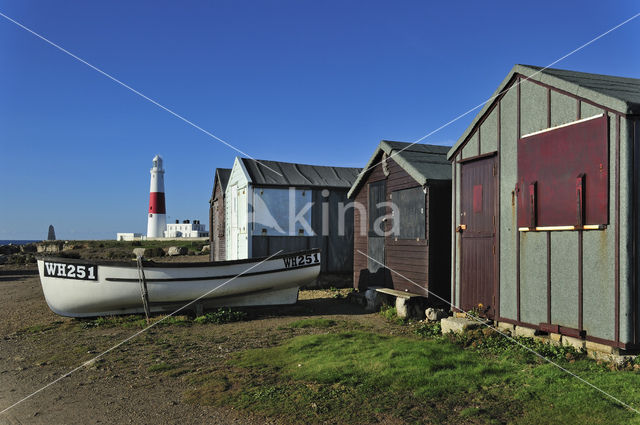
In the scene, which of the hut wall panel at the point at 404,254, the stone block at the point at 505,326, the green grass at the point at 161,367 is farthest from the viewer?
the hut wall panel at the point at 404,254

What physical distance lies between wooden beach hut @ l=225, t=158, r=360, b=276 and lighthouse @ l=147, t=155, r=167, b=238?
48.4 metres

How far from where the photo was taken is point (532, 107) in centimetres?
850

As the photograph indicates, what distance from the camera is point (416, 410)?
17.8ft

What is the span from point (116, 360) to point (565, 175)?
25.2 feet

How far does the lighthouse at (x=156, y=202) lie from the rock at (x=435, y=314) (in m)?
58.4

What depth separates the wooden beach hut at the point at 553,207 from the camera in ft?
22.3

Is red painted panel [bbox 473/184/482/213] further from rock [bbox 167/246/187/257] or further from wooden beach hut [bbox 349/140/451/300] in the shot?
rock [bbox 167/246/187/257]

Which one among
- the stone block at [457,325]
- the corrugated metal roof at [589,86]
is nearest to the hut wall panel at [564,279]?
the stone block at [457,325]

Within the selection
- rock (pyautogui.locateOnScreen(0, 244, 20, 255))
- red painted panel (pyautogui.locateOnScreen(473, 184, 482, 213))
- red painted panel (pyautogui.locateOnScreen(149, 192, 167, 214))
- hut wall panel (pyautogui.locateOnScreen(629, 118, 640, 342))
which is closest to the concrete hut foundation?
hut wall panel (pyautogui.locateOnScreen(629, 118, 640, 342))

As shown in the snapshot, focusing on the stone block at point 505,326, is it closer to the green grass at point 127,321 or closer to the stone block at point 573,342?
the stone block at point 573,342

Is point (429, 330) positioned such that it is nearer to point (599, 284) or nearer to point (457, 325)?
point (457, 325)

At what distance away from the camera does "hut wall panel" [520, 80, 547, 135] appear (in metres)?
8.27

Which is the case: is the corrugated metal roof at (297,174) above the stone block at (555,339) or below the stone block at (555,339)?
above

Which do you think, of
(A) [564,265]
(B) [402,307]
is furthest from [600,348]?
(B) [402,307]
